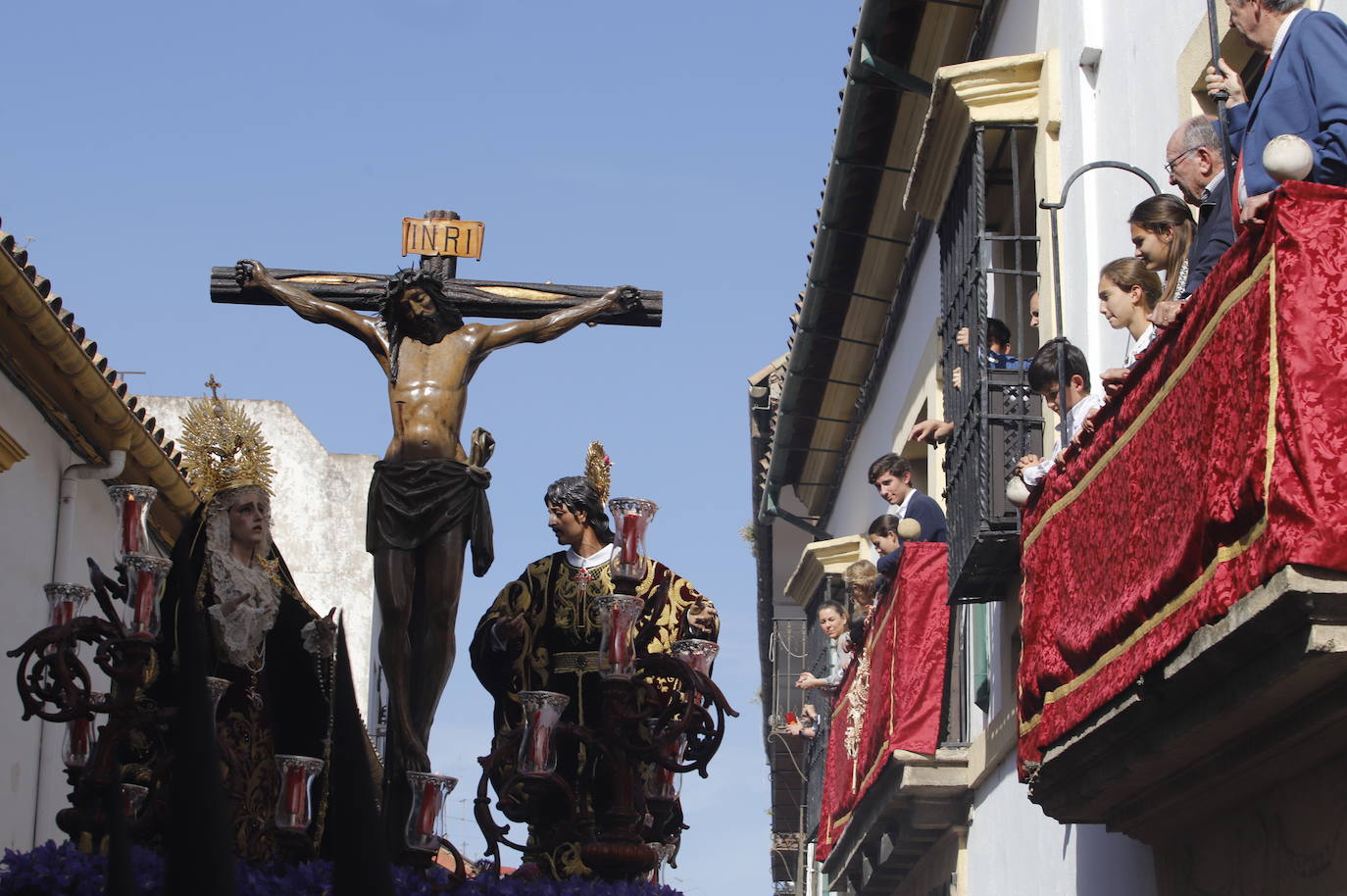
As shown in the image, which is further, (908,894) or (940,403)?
(908,894)

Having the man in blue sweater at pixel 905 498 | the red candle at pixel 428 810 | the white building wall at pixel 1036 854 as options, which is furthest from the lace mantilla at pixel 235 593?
the man in blue sweater at pixel 905 498

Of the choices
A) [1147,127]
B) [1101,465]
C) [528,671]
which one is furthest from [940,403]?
[528,671]

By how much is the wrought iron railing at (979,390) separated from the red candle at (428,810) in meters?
4.47

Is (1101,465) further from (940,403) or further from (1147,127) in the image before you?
(940,403)

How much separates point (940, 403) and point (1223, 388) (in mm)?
8096

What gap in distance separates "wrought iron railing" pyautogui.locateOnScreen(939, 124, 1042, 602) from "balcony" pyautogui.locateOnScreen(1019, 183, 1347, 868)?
1.25 m

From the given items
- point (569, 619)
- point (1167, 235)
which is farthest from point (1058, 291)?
point (569, 619)

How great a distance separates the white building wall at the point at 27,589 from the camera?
505 inches

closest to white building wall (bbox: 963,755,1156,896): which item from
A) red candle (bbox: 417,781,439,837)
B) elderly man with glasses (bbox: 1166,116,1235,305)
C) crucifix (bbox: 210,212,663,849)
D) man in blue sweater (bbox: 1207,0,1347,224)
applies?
elderly man with glasses (bbox: 1166,116,1235,305)

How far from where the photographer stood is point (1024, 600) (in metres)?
9.21

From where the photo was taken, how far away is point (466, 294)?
762cm

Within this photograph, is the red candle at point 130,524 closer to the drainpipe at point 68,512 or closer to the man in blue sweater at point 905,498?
the man in blue sweater at point 905,498

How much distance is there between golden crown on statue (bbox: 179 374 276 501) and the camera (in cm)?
780

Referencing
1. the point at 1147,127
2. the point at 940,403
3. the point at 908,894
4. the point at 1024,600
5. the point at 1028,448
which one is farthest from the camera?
the point at 908,894
